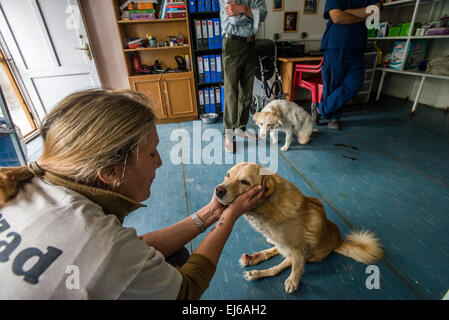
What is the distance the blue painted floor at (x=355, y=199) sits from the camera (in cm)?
110

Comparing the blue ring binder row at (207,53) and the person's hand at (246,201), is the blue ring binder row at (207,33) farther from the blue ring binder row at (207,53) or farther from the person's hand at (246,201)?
the person's hand at (246,201)

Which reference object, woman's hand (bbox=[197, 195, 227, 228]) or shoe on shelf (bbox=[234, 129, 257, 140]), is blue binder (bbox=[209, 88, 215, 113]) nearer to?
shoe on shelf (bbox=[234, 129, 257, 140])

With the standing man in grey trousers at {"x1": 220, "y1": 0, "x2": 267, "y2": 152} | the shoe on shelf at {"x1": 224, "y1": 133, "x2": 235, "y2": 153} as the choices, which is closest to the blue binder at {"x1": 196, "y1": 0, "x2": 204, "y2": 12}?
the standing man in grey trousers at {"x1": 220, "y1": 0, "x2": 267, "y2": 152}

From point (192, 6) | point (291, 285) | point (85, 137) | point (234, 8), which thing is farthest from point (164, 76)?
point (291, 285)

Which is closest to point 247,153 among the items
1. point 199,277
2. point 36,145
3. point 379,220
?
point 379,220

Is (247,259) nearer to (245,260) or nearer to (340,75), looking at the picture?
(245,260)

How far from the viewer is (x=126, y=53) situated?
3.30 meters

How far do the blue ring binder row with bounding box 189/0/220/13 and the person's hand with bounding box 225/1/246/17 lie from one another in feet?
3.61

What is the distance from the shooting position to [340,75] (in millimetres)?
2811

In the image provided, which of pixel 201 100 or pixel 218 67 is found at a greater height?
pixel 218 67

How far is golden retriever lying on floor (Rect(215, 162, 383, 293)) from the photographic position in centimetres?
96

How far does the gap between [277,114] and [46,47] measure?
3.34 metres

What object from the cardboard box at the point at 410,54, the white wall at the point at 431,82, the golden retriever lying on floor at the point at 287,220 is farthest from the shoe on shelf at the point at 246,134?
the white wall at the point at 431,82

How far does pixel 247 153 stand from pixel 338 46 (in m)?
1.75
